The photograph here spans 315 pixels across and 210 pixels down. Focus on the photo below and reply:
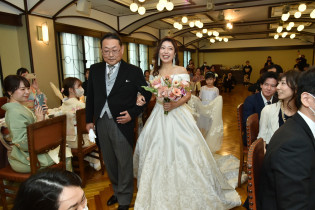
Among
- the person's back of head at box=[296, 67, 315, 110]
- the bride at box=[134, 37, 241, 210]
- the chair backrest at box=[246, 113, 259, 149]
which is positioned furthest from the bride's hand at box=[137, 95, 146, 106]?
the person's back of head at box=[296, 67, 315, 110]

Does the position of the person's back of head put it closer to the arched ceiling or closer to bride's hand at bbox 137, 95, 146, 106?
bride's hand at bbox 137, 95, 146, 106

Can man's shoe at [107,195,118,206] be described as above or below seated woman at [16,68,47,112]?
below

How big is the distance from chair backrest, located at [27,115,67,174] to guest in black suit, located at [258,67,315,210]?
1920 millimetres

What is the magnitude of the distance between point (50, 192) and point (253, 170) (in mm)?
1044

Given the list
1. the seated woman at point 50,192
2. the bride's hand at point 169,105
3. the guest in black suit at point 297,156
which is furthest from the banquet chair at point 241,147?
the seated woman at point 50,192

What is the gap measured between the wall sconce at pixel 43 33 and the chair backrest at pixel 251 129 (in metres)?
5.06

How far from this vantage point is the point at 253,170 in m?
1.26

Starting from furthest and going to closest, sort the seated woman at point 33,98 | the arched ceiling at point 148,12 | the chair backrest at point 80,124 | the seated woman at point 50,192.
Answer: the arched ceiling at point 148,12
the seated woman at point 33,98
the chair backrest at point 80,124
the seated woman at point 50,192

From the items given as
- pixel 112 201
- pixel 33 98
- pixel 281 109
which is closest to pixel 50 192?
pixel 112 201

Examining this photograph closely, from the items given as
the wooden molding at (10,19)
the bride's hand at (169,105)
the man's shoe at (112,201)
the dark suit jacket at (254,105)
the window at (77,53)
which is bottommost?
the man's shoe at (112,201)

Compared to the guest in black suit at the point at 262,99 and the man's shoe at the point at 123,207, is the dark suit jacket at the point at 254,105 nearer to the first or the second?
the guest in black suit at the point at 262,99

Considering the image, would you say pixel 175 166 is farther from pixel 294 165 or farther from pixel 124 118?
pixel 294 165

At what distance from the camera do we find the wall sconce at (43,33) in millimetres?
5188

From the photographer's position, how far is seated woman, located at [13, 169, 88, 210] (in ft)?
2.38
